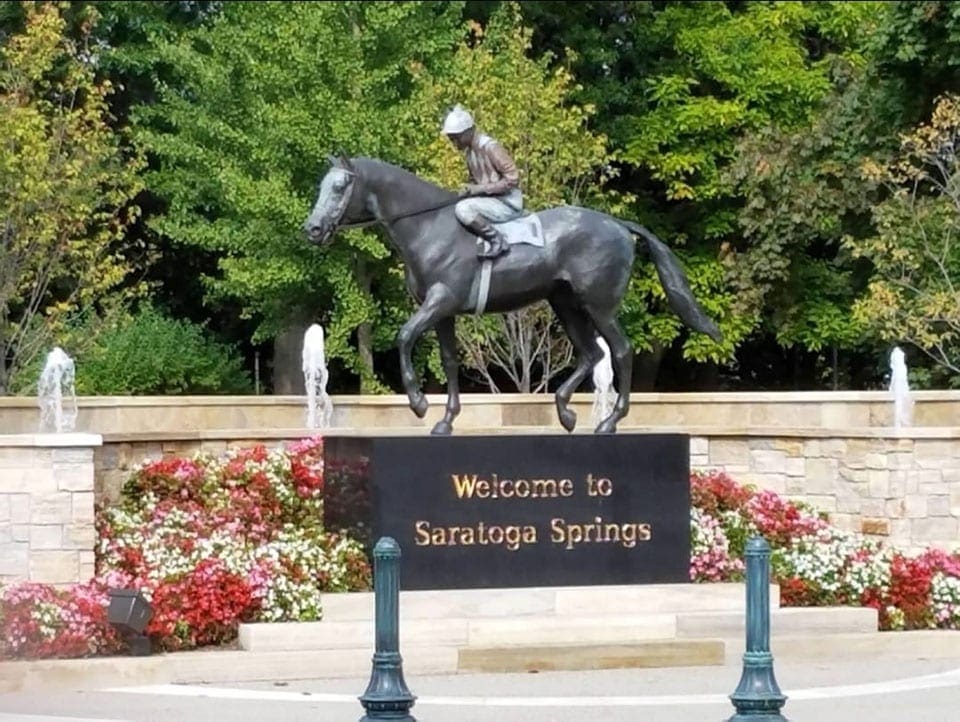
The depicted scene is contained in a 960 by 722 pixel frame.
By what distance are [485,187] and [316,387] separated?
36.8 feet

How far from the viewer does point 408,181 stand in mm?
15047

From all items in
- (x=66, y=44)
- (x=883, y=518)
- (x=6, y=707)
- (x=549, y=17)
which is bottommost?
(x=6, y=707)

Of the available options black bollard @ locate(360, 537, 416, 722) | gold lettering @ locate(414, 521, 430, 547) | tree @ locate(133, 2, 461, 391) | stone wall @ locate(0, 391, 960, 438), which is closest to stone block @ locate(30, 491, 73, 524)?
gold lettering @ locate(414, 521, 430, 547)

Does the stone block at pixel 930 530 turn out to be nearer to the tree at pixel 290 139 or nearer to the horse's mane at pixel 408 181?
the horse's mane at pixel 408 181

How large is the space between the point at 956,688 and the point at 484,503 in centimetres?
403

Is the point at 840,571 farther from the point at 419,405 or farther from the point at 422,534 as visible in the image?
the point at 419,405

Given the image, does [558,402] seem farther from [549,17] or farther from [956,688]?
[549,17]

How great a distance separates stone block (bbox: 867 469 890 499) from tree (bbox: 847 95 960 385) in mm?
7949

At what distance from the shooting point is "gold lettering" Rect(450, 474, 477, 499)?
577 inches

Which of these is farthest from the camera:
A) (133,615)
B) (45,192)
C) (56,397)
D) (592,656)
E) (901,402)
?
(45,192)

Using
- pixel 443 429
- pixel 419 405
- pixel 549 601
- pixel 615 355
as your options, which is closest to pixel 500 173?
pixel 615 355

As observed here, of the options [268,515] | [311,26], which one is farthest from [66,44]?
[268,515]

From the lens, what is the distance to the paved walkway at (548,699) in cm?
1128

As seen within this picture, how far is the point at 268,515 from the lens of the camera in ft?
54.2
